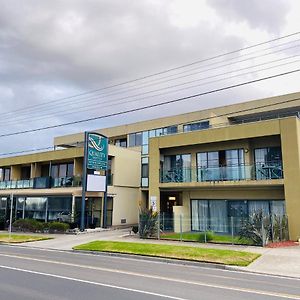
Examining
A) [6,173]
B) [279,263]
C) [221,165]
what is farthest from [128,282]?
[6,173]

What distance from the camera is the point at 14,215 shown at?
34.4 meters

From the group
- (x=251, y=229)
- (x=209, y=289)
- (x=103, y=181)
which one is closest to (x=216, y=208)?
(x=251, y=229)

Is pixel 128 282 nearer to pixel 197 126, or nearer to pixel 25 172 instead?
pixel 197 126

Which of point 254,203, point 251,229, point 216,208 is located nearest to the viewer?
point 251,229

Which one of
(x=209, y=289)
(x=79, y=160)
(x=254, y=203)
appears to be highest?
(x=79, y=160)

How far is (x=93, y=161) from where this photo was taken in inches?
1108

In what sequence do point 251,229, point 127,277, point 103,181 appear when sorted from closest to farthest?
point 127,277
point 251,229
point 103,181

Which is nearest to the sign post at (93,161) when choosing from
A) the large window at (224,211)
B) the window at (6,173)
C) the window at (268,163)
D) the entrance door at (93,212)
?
the entrance door at (93,212)

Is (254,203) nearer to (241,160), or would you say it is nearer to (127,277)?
(241,160)

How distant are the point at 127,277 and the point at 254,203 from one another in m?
14.9

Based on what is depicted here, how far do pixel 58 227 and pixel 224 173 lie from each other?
1288cm

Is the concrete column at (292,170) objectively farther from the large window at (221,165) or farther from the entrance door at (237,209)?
the entrance door at (237,209)

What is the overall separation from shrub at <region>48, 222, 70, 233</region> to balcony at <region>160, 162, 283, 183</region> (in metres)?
7.95

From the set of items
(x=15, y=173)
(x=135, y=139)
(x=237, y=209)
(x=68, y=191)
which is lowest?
(x=237, y=209)
